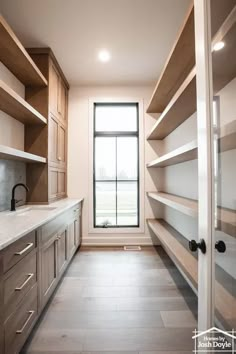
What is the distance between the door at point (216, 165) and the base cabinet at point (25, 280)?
1.06 m

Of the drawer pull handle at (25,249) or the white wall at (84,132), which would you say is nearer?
the drawer pull handle at (25,249)

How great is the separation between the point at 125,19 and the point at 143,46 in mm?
591

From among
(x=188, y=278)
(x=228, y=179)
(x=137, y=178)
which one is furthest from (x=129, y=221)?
(x=228, y=179)

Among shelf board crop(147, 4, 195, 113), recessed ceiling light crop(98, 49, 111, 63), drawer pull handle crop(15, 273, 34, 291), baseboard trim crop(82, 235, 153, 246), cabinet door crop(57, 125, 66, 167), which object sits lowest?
baseboard trim crop(82, 235, 153, 246)

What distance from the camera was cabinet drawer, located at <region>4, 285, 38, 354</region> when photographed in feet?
4.54

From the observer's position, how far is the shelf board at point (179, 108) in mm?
1958

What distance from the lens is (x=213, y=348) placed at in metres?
1.05

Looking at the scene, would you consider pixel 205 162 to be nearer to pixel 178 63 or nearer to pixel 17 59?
pixel 178 63

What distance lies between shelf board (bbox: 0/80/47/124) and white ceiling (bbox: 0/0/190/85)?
971 millimetres

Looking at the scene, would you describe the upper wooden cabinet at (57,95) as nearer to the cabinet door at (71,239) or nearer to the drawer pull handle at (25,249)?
the cabinet door at (71,239)

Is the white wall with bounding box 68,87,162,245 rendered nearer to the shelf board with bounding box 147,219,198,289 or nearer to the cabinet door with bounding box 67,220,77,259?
the shelf board with bounding box 147,219,198,289

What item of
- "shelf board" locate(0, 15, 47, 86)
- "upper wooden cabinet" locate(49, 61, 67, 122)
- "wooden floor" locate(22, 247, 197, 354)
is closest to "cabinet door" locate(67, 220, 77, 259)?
"wooden floor" locate(22, 247, 197, 354)

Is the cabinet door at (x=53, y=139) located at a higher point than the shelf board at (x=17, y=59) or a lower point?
lower

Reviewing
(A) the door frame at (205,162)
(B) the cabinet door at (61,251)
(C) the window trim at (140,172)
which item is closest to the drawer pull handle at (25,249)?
(B) the cabinet door at (61,251)
